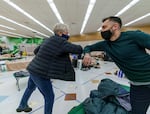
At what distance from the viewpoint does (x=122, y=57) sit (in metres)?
1.09

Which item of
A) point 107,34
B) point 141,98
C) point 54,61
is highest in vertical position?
point 107,34

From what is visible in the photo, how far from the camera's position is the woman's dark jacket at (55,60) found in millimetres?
1482

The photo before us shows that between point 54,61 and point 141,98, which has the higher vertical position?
point 54,61

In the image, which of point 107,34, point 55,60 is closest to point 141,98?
point 107,34

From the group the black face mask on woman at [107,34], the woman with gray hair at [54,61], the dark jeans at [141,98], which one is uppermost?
the black face mask on woman at [107,34]

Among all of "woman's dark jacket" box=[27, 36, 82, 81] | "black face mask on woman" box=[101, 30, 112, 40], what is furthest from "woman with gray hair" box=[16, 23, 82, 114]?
"black face mask on woman" box=[101, 30, 112, 40]

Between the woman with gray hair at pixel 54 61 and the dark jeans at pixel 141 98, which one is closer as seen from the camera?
the dark jeans at pixel 141 98

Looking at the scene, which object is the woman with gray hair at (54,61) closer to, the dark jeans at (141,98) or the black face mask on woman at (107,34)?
the black face mask on woman at (107,34)

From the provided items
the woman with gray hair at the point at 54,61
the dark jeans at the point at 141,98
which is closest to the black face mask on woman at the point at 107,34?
the woman with gray hair at the point at 54,61

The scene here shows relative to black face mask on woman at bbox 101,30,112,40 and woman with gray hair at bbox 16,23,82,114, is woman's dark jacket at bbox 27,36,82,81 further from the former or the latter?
black face mask on woman at bbox 101,30,112,40

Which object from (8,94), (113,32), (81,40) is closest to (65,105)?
(8,94)

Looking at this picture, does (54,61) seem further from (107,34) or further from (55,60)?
(107,34)

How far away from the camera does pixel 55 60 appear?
153cm

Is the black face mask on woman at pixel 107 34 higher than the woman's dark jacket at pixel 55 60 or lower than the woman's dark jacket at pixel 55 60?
higher
